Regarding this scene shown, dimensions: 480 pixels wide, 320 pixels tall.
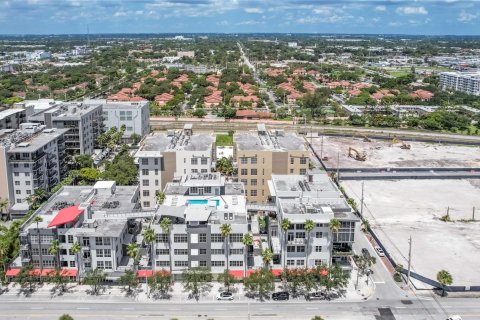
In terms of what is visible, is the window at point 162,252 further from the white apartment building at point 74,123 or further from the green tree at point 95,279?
the white apartment building at point 74,123

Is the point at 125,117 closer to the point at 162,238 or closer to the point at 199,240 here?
the point at 162,238

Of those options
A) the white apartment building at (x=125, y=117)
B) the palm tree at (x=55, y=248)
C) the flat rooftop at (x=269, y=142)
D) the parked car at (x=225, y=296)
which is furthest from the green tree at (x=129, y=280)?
the white apartment building at (x=125, y=117)

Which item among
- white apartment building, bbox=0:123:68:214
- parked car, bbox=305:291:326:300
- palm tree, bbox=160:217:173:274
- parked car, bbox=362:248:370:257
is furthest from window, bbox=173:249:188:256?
white apartment building, bbox=0:123:68:214

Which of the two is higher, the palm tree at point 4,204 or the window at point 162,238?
the window at point 162,238

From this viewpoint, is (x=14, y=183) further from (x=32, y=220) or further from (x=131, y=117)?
(x=131, y=117)

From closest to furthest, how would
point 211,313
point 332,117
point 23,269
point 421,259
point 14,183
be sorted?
point 211,313, point 23,269, point 421,259, point 14,183, point 332,117

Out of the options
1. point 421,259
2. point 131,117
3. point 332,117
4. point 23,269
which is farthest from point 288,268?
point 332,117

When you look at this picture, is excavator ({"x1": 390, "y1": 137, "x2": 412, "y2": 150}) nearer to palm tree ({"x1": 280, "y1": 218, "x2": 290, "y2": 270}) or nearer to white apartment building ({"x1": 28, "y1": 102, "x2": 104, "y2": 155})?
white apartment building ({"x1": 28, "y1": 102, "x2": 104, "y2": 155})
